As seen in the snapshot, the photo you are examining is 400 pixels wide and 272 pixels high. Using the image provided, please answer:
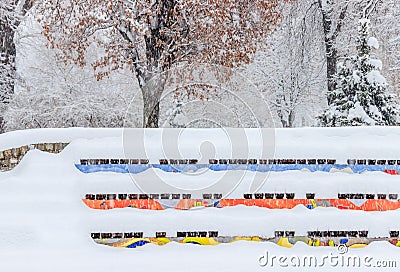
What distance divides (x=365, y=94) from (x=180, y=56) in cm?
468

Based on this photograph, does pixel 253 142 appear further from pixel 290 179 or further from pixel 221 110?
pixel 221 110

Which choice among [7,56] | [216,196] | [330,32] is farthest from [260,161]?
[7,56]

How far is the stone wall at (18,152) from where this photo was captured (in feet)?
21.6

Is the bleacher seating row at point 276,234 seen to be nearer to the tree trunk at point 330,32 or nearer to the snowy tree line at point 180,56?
the snowy tree line at point 180,56

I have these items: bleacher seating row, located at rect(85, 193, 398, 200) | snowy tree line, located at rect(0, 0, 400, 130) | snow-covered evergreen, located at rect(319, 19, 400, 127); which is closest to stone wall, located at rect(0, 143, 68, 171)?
bleacher seating row, located at rect(85, 193, 398, 200)

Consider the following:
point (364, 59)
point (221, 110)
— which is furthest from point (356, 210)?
point (221, 110)

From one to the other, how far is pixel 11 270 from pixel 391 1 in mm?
15470

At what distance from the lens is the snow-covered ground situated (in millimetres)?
5430

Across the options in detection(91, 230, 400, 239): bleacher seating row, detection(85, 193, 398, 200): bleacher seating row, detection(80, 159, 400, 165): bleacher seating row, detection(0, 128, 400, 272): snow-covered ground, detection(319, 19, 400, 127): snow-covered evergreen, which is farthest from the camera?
detection(319, 19, 400, 127): snow-covered evergreen

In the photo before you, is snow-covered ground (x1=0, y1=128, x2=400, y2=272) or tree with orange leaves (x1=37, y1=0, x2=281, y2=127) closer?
snow-covered ground (x1=0, y1=128, x2=400, y2=272)

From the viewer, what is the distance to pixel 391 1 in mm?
17172

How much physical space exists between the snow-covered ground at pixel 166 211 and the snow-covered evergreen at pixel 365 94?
6.76m

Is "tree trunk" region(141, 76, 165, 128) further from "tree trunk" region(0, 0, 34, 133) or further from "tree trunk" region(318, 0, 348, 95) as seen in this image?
"tree trunk" region(318, 0, 348, 95)

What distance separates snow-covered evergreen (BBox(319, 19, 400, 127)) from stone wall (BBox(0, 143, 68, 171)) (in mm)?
8583
